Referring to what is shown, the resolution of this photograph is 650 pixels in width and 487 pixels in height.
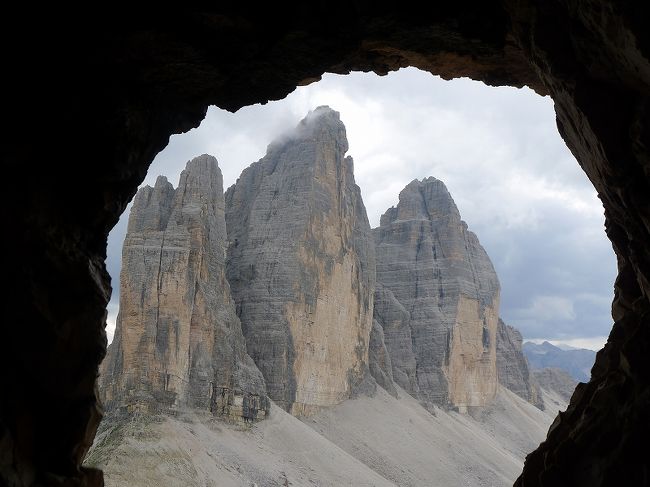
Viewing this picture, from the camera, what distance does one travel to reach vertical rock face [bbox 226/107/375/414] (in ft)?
186

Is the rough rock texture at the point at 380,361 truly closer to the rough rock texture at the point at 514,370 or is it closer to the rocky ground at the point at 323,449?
the rocky ground at the point at 323,449

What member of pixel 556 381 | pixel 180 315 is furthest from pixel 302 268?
pixel 556 381

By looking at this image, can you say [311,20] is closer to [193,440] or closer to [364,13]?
[364,13]

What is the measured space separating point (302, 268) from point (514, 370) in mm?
57702

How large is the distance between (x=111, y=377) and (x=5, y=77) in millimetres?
36831

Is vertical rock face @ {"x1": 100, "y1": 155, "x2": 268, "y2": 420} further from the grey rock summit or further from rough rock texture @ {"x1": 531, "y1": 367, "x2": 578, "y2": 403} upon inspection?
rough rock texture @ {"x1": 531, "y1": 367, "x2": 578, "y2": 403}

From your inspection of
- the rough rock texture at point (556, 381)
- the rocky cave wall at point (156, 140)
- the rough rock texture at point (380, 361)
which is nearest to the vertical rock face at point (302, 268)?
the rough rock texture at point (380, 361)

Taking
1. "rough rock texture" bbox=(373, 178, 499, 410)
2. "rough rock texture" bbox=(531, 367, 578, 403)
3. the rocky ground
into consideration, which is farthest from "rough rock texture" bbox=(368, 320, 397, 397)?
"rough rock texture" bbox=(531, 367, 578, 403)

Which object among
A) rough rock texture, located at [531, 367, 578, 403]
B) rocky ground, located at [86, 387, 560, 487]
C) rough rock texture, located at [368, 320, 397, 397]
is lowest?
rocky ground, located at [86, 387, 560, 487]

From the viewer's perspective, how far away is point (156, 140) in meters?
9.80

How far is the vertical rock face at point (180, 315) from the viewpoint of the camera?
134 feet

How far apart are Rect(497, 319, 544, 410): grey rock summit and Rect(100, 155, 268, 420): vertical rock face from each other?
6346 centimetres

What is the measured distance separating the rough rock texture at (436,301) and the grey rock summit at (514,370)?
44.2 feet

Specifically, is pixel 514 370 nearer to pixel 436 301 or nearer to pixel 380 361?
pixel 436 301
